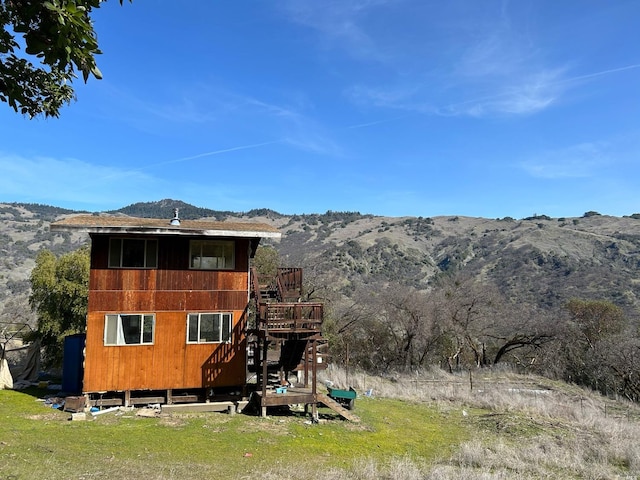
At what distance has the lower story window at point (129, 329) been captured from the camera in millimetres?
16062

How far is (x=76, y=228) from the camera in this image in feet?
50.8

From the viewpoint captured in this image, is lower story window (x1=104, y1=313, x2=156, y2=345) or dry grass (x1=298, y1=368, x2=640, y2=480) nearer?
dry grass (x1=298, y1=368, x2=640, y2=480)

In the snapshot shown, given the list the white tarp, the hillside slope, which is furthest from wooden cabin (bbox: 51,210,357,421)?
the hillside slope

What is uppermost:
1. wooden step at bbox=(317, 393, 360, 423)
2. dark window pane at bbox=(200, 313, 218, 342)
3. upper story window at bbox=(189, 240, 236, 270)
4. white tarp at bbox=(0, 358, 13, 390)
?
upper story window at bbox=(189, 240, 236, 270)

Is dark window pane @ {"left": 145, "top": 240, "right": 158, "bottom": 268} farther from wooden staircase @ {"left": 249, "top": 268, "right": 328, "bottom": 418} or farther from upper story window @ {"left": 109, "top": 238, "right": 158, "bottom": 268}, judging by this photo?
wooden staircase @ {"left": 249, "top": 268, "right": 328, "bottom": 418}

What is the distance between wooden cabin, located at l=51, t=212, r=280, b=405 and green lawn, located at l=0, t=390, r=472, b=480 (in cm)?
140

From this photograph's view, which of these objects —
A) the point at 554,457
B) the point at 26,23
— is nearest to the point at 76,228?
the point at 26,23

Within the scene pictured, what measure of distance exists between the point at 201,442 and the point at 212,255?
6.85 metres

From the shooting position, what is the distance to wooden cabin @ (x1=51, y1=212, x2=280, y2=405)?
1595cm

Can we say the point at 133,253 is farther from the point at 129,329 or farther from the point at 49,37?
the point at 49,37

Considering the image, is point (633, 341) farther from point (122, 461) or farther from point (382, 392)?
point (122, 461)

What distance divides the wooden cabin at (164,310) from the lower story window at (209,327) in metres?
0.04

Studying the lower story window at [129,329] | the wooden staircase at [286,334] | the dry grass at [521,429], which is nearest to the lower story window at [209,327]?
the wooden staircase at [286,334]

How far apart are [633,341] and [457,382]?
11.1m
